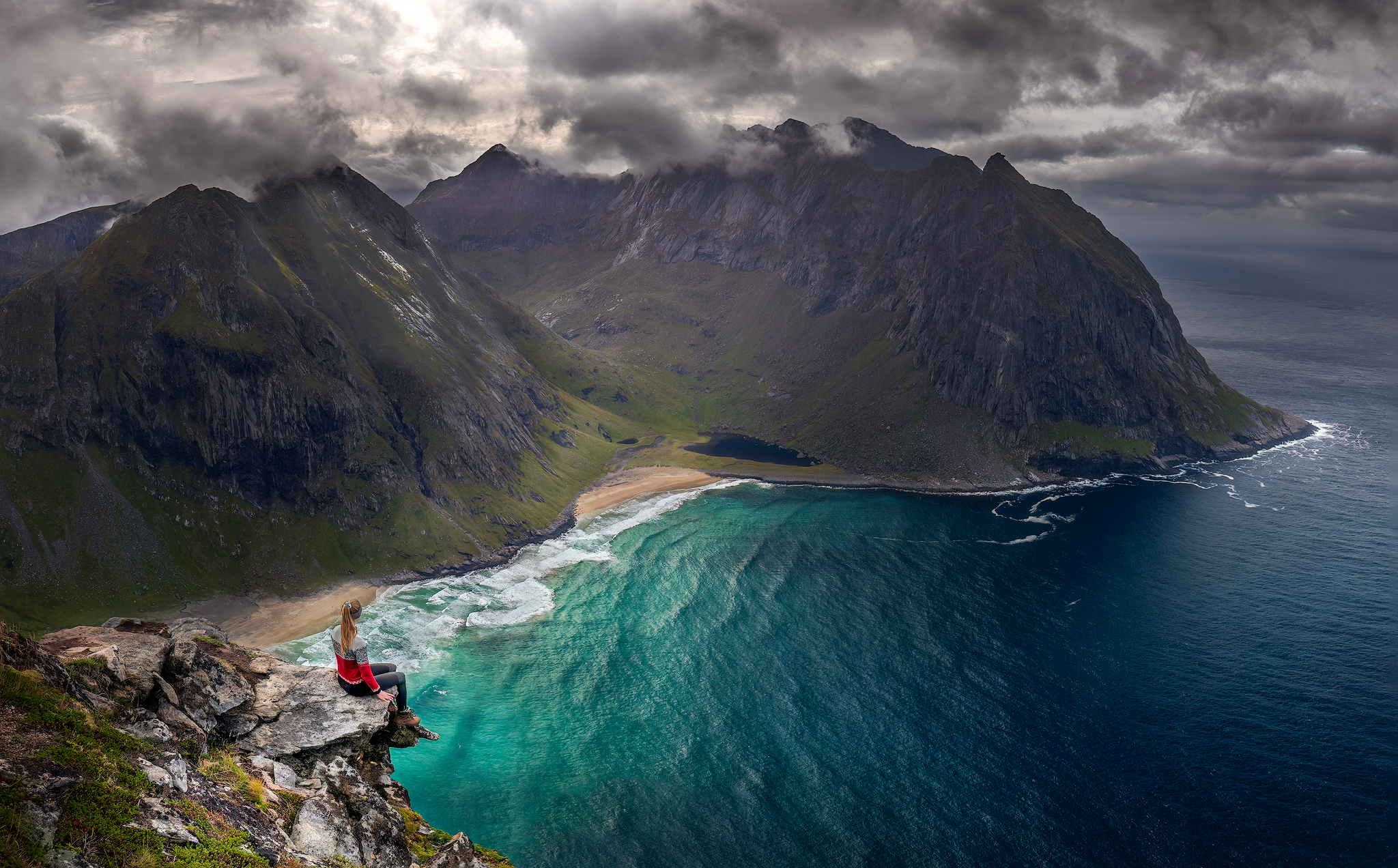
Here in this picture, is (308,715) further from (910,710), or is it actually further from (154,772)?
(910,710)

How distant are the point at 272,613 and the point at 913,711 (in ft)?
476

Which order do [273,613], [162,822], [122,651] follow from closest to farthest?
[162,822] → [122,651] → [273,613]

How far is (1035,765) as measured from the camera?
375 feet

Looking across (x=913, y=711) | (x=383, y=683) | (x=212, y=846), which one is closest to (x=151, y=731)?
(x=212, y=846)

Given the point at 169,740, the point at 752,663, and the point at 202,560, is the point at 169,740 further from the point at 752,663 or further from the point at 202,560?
the point at 202,560

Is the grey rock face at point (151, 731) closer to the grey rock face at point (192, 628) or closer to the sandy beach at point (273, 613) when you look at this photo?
the grey rock face at point (192, 628)

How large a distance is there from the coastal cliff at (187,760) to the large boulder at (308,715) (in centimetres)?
9

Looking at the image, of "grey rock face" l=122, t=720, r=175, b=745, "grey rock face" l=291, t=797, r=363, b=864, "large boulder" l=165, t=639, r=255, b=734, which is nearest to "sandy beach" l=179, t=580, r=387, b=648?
"large boulder" l=165, t=639, r=255, b=734

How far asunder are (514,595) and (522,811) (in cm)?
7974

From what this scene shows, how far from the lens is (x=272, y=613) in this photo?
165125mm

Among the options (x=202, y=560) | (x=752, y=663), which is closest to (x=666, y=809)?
(x=752, y=663)

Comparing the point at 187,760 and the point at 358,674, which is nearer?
the point at 187,760

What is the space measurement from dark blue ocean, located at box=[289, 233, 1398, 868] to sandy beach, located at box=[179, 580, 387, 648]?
977 centimetres

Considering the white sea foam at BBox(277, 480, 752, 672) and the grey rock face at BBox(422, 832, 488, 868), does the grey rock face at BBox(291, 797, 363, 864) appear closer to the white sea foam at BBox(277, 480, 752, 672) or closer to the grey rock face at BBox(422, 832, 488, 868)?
the grey rock face at BBox(422, 832, 488, 868)
